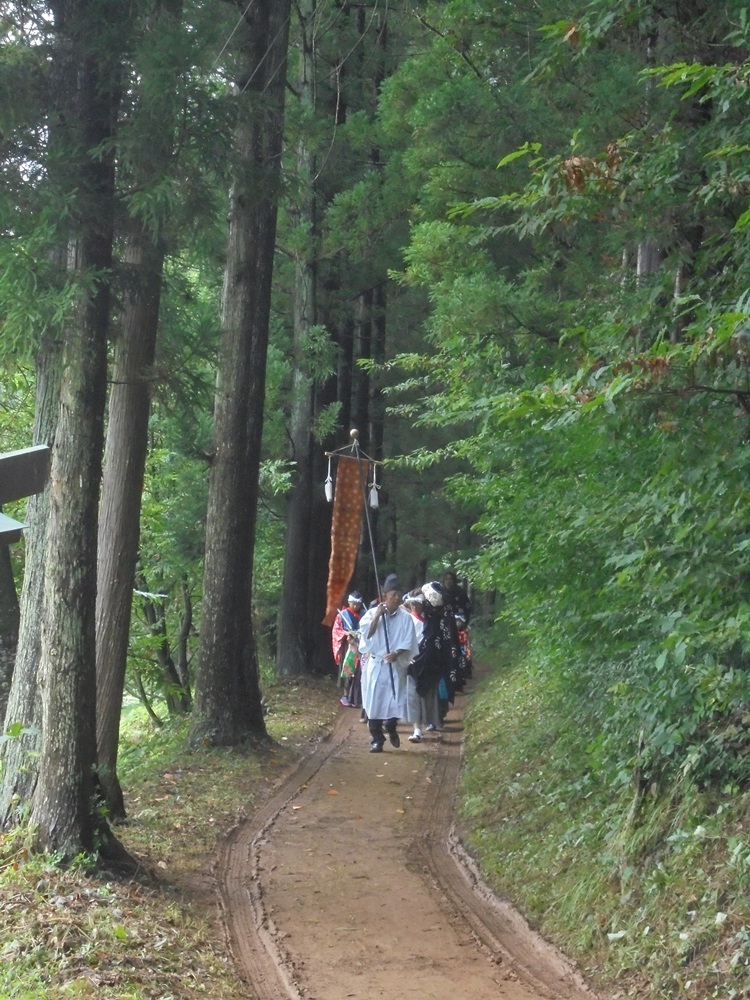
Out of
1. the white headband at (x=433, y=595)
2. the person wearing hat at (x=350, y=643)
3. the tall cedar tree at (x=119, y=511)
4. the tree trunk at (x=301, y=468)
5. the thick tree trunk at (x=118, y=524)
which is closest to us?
the tall cedar tree at (x=119, y=511)

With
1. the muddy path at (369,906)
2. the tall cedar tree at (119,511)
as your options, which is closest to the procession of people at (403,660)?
the muddy path at (369,906)

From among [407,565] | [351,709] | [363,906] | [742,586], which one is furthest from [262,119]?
[407,565]

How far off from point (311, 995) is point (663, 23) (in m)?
6.83

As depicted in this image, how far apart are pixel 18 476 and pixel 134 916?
9.25ft

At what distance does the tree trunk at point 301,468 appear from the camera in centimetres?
1972

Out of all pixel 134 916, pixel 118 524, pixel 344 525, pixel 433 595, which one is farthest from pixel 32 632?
pixel 344 525

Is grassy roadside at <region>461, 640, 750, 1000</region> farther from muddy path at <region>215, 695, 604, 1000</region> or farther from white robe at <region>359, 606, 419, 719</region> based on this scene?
white robe at <region>359, 606, 419, 719</region>

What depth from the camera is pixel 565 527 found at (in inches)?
329

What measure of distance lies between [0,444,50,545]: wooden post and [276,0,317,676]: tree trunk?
1360cm

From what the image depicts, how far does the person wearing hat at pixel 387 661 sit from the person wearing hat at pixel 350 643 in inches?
106

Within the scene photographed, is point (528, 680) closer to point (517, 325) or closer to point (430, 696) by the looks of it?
point (430, 696)

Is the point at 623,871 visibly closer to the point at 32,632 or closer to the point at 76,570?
the point at 76,570

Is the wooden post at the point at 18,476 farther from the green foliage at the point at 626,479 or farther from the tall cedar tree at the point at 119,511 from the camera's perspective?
the tall cedar tree at the point at 119,511

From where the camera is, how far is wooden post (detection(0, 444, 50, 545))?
5.65m
